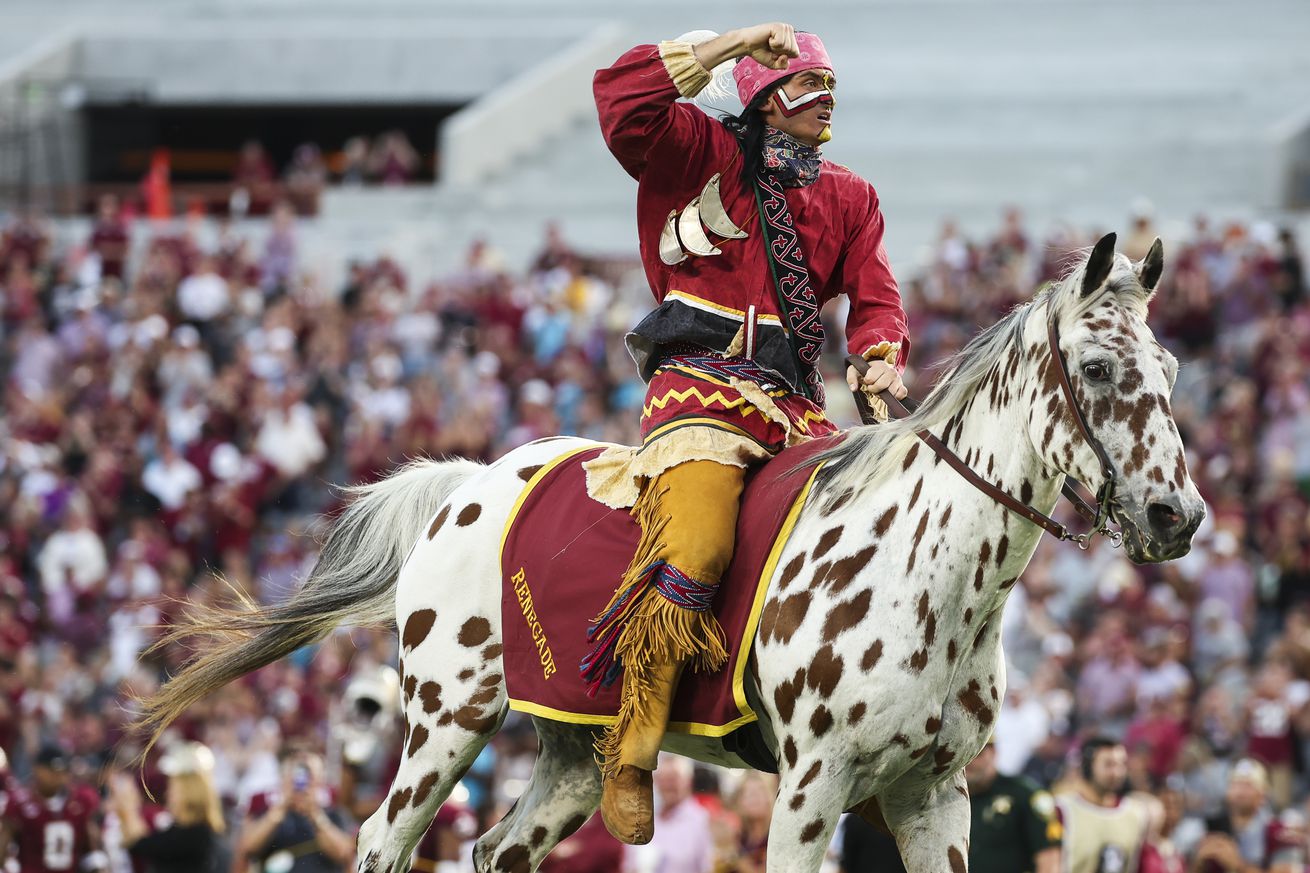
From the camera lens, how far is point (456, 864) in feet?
31.8

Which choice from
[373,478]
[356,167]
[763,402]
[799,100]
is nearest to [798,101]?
[799,100]

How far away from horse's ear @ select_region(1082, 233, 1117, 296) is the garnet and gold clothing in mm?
4313

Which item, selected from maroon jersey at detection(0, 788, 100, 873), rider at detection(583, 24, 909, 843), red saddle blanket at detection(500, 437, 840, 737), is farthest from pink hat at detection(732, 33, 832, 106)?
maroon jersey at detection(0, 788, 100, 873)

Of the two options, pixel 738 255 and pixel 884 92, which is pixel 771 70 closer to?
pixel 738 255

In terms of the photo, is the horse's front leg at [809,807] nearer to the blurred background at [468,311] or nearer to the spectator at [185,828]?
the blurred background at [468,311]

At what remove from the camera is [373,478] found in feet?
57.0

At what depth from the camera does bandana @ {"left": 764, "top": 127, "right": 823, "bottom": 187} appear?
616 centimetres

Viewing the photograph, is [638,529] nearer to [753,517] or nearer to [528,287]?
[753,517]

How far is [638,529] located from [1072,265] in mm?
1524

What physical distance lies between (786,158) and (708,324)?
0.56m

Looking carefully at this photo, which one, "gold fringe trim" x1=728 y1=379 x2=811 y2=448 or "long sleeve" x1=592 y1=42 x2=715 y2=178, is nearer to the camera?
"long sleeve" x1=592 y1=42 x2=715 y2=178

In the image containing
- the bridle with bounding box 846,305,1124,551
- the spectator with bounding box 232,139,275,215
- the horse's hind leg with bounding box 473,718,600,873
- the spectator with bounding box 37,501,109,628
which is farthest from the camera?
the spectator with bounding box 232,139,275,215

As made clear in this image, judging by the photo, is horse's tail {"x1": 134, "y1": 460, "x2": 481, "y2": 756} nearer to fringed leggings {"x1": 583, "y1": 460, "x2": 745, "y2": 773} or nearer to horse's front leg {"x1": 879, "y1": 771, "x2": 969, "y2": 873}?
fringed leggings {"x1": 583, "y1": 460, "x2": 745, "y2": 773}

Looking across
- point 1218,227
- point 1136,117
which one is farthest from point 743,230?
point 1136,117
